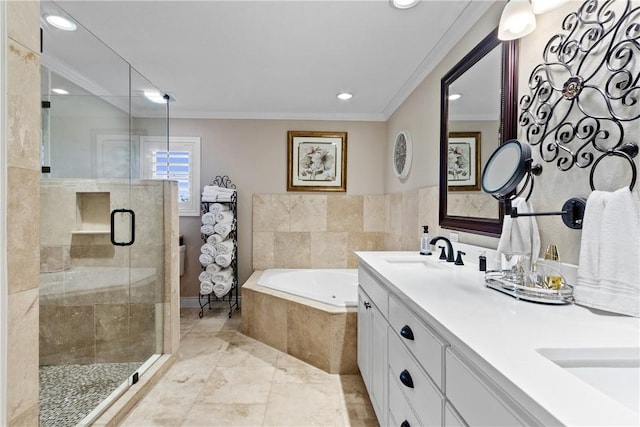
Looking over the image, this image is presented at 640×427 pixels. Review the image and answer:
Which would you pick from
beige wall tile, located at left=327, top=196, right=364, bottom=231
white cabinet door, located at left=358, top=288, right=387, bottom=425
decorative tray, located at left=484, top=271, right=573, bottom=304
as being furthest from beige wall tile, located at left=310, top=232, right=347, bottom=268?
decorative tray, located at left=484, top=271, right=573, bottom=304

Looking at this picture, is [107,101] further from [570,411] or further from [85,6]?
[570,411]

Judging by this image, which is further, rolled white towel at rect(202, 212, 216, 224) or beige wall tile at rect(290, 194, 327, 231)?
beige wall tile at rect(290, 194, 327, 231)

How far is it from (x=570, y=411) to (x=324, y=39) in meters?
2.21

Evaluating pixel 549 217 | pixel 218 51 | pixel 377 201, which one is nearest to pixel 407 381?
pixel 549 217

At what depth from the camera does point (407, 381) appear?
3.66ft

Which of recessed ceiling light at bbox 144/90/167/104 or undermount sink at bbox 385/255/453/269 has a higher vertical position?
recessed ceiling light at bbox 144/90/167/104

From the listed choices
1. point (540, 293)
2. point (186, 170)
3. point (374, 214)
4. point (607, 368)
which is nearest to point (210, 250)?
point (186, 170)

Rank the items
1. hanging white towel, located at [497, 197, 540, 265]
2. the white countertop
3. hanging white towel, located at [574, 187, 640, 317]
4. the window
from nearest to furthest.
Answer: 1. the white countertop
2. hanging white towel, located at [574, 187, 640, 317]
3. hanging white towel, located at [497, 197, 540, 265]
4. the window

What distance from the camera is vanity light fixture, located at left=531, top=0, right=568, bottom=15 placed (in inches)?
44.8

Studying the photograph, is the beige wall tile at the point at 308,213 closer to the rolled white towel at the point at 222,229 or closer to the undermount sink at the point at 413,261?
the rolled white towel at the point at 222,229

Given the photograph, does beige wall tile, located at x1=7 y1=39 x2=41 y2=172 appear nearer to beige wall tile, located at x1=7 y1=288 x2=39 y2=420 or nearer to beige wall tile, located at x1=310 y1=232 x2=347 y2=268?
beige wall tile, located at x1=7 y1=288 x2=39 y2=420

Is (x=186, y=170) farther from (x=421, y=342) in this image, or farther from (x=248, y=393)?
(x=421, y=342)

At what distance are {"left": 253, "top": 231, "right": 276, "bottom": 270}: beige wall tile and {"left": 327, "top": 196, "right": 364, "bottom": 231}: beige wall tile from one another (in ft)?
2.32

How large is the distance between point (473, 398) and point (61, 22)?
273 cm
